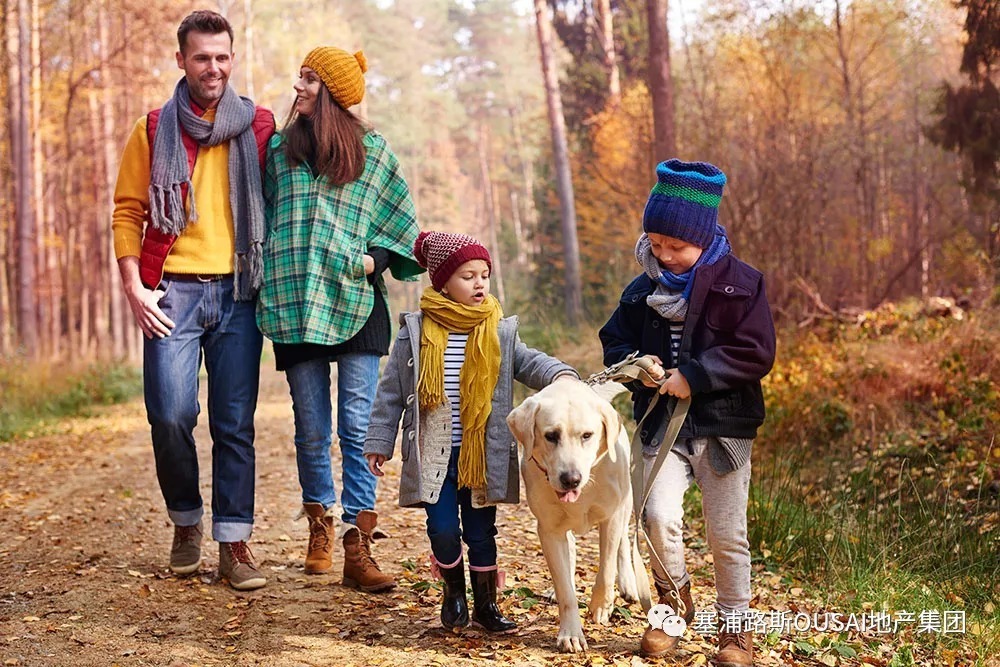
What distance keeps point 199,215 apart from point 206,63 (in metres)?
0.72

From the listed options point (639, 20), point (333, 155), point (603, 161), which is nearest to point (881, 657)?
point (333, 155)

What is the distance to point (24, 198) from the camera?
635 inches

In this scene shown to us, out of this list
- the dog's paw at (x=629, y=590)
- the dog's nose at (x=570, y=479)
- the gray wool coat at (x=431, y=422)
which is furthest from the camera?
the dog's paw at (x=629, y=590)

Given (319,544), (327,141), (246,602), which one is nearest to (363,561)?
(319,544)

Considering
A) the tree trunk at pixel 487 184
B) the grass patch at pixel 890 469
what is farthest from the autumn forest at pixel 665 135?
the tree trunk at pixel 487 184

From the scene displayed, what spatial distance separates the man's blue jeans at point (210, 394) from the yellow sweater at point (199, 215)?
112 mm

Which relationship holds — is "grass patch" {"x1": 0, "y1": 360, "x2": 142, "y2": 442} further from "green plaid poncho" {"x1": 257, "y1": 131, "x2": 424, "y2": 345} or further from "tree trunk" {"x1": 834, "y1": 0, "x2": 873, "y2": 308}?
"tree trunk" {"x1": 834, "y1": 0, "x2": 873, "y2": 308}

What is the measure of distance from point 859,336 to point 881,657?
7.92 metres

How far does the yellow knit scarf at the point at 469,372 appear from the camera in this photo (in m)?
3.89

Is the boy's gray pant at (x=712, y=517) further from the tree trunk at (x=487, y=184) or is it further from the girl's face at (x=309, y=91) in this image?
the tree trunk at (x=487, y=184)

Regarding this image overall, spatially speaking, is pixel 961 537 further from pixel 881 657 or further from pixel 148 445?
pixel 148 445

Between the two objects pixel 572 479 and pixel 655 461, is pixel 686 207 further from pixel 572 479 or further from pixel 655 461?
pixel 572 479

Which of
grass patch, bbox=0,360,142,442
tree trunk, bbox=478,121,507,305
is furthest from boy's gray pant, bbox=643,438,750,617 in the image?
tree trunk, bbox=478,121,507,305

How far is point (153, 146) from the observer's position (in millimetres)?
4559
